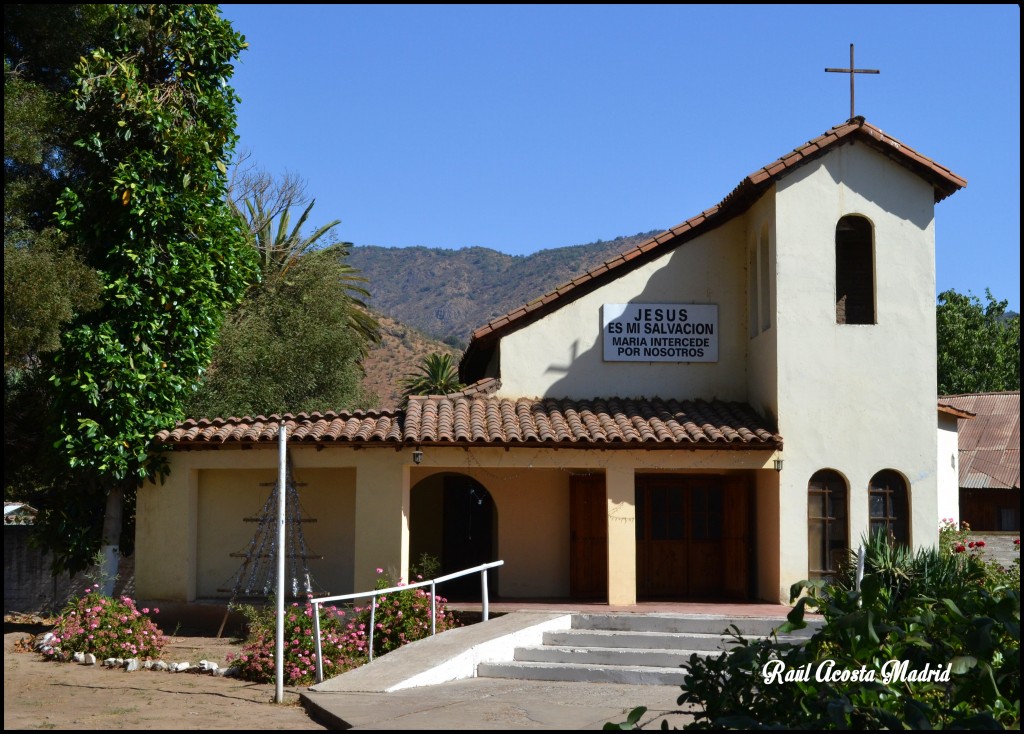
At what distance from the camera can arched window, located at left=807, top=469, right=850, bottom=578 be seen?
16672mm

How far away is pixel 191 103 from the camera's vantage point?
1730 centimetres

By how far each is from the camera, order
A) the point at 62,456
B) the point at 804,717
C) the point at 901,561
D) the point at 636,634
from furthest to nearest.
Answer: the point at 62,456
the point at 636,634
the point at 901,561
the point at 804,717

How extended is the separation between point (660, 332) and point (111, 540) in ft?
30.8

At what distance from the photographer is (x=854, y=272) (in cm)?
1730

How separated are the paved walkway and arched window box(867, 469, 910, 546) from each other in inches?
242

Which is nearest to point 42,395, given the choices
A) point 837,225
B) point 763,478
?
point 763,478

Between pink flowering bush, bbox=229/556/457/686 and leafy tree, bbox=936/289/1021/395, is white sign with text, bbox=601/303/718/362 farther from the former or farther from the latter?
leafy tree, bbox=936/289/1021/395

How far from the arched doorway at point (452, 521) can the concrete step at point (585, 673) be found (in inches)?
293

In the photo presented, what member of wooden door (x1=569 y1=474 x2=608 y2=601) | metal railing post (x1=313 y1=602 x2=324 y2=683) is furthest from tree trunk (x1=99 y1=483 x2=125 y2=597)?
wooden door (x1=569 y1=474 x2=608 y2=601)

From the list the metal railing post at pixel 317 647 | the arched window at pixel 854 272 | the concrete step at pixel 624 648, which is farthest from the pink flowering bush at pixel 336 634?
the arched window at pixel 854 272

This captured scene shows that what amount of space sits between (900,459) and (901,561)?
14.2 ft

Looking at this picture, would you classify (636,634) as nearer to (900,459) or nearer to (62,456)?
(900,459)

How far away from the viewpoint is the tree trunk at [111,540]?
1661 cm

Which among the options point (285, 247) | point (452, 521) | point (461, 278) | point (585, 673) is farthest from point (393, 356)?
point (461, 278)
